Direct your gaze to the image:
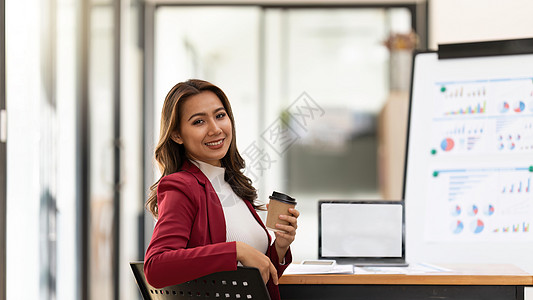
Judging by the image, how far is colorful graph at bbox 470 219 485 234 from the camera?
1.92m

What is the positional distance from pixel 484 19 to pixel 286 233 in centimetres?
152

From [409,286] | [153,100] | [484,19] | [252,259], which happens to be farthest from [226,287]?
[153,100]

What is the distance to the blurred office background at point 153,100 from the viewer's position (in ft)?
7.19

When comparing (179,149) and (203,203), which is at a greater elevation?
(179,149)

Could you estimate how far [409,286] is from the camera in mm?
1501

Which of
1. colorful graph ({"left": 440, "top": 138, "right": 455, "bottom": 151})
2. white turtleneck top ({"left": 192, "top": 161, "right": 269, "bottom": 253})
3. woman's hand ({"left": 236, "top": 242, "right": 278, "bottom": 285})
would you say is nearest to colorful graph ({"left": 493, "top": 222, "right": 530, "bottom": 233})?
colorful graph ({"left": 440, "top": 138, "right": 455, "bottom": 151})

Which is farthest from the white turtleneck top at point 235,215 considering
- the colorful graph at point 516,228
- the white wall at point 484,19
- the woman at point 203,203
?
the white wall at point 484,19

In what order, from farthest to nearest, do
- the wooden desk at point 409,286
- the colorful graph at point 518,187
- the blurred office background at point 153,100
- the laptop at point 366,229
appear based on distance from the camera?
the blurred office background at point 153,100 → the colorful graph at point 518,187 → the laptop at point 366,229 → the wooden desk at point 409,286

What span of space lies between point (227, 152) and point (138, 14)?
10.4 feet

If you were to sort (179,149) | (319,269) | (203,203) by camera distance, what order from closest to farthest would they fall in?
(203,203) → (179,149) → (319,269)

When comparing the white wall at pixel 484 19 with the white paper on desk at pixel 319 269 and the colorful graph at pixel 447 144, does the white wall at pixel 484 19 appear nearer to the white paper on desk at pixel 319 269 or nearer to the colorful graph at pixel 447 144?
the colorful graph at pixel 447 144

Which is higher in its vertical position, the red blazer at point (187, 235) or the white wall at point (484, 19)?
the white wall at point (484, 19)

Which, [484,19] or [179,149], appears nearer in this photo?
[179,149]

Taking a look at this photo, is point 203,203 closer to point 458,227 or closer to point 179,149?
point 179,149
